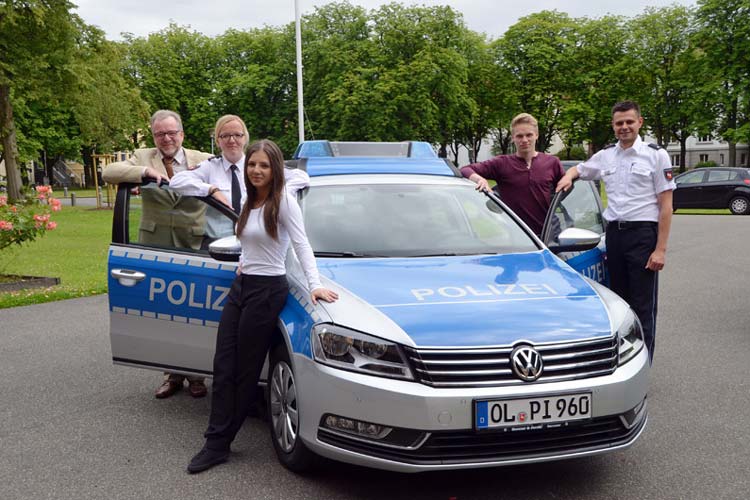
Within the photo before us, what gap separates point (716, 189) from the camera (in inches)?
1048

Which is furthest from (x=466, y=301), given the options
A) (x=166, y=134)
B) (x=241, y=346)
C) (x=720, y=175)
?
(x=720, y=175)

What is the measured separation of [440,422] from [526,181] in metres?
3.24

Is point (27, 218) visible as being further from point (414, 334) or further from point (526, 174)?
point (414, 334)

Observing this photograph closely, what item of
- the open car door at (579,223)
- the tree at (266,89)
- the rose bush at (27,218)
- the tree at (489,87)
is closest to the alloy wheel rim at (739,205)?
the open car door at (579,223)

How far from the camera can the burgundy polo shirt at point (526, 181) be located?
244 inches

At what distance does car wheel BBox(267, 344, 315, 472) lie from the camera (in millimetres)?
3992

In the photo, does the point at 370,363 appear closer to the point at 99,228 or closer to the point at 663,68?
the point at 99,228

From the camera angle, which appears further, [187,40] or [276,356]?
[187,40]

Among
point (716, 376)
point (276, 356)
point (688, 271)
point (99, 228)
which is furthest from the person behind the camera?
point (99, 228)

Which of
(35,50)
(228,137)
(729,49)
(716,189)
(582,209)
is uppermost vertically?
(729,49)

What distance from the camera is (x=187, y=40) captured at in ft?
182

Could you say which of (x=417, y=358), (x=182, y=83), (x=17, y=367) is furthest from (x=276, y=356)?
(x=182, y=83)

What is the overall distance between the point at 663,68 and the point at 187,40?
32.1 metres

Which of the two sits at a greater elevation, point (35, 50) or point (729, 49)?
point (729, 49)
